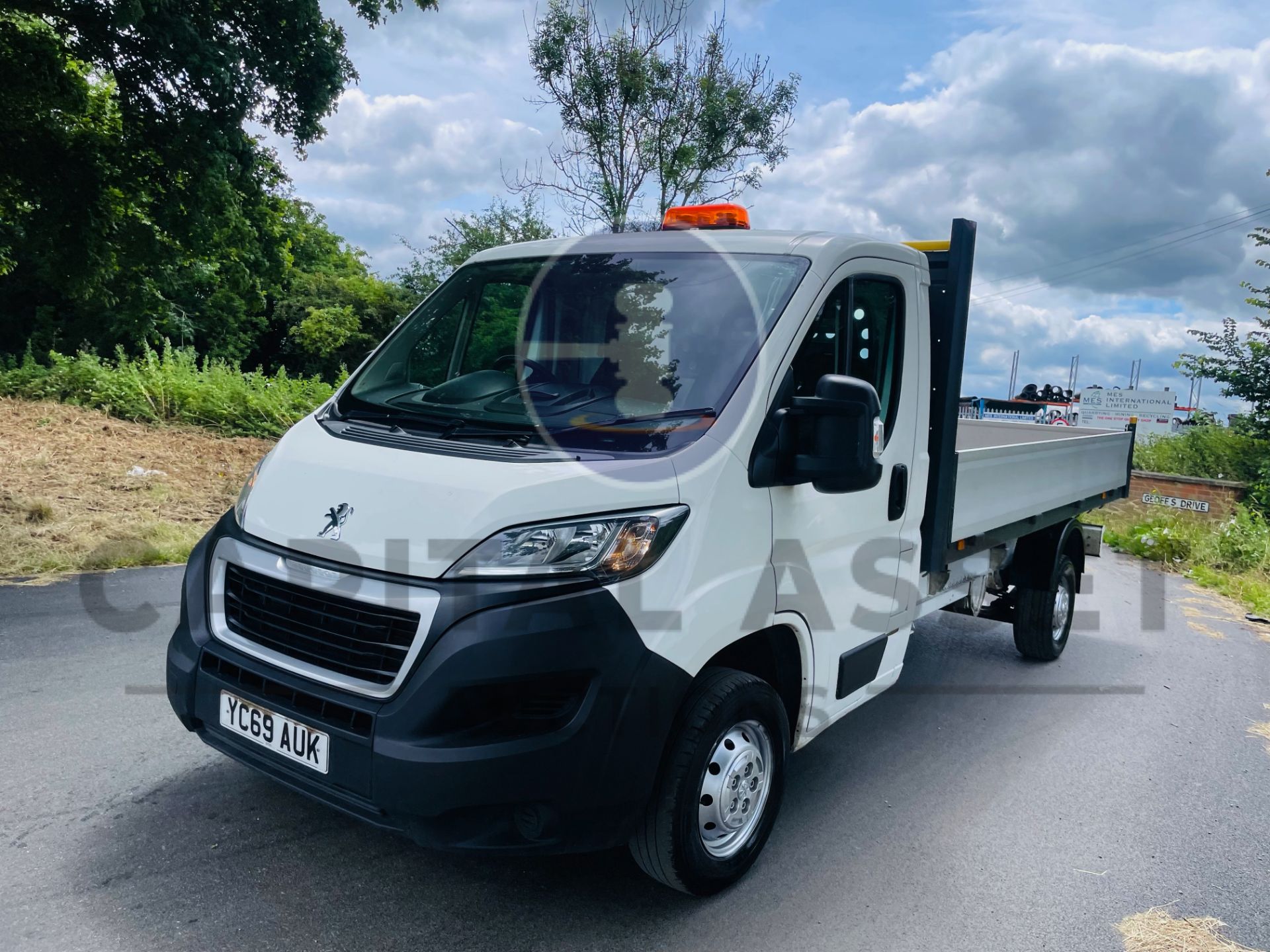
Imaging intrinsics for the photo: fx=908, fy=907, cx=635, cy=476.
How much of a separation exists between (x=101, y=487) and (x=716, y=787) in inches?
333

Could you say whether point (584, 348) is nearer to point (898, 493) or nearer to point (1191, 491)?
point (898, 493)

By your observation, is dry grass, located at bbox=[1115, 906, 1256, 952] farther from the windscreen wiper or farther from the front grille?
the front grille

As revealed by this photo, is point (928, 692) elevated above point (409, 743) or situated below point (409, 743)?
Answer: below

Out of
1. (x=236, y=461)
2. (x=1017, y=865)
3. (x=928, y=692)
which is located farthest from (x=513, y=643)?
(x=236, y=461)

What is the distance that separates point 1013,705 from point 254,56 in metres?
7.34

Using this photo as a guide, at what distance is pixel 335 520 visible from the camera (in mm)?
2707

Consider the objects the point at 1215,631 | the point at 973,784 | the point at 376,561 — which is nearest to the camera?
the point at 376,561

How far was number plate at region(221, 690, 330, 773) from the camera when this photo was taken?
8.45ft

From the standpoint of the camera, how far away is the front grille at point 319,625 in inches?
99.7

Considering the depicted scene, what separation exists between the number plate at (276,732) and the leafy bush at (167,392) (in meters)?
11.2

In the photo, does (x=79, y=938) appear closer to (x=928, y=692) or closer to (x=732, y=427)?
(x=732, y=427)

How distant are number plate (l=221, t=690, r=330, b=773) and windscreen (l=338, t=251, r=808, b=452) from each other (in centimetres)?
101

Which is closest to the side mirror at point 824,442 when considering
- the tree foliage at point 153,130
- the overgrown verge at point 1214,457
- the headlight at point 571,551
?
the headlight at point 571,551

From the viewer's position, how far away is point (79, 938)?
261 centimetres
